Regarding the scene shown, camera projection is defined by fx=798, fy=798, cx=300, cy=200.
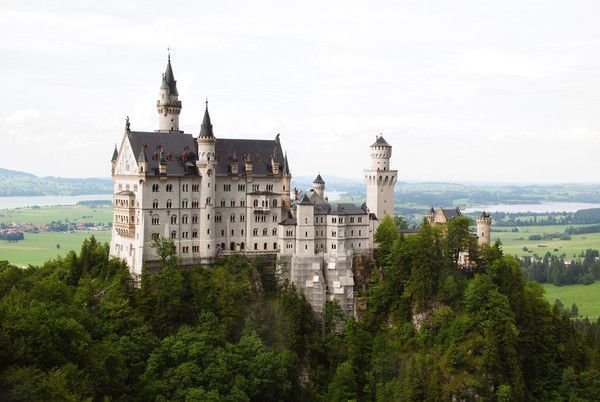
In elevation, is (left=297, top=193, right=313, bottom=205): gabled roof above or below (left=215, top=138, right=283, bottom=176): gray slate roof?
below

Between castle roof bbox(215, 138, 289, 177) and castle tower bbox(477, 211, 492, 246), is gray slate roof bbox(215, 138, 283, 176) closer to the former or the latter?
castle roof bbox(215, 138, 289, 177)

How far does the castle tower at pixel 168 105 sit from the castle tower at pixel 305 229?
21.9 meters

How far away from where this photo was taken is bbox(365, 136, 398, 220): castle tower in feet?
395

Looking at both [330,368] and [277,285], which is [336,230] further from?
[330,368]

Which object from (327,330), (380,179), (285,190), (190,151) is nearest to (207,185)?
(190,151)

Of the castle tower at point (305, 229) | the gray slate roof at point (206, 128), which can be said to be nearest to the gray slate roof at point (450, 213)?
the castle tower at point (305, 229)

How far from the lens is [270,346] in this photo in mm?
100000

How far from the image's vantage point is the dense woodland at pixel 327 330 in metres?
90.1

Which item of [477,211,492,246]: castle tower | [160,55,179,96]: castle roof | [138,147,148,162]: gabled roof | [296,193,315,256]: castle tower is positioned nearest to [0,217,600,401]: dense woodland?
[296,193,315,256]: castle tower

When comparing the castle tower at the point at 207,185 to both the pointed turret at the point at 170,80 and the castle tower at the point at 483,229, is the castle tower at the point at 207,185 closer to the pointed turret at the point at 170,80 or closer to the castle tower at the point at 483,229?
the pointed turret at the point at 170,80

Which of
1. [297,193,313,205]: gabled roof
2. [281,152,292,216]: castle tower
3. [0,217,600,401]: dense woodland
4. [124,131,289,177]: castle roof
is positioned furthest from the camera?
[281,152,292,216]: castle tower

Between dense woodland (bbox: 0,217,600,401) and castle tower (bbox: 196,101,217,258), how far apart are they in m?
3.24

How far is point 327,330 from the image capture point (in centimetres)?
10638

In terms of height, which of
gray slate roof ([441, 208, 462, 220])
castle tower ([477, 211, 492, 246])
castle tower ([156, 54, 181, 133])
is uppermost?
castle tower ([156, 54, 181, 133])
